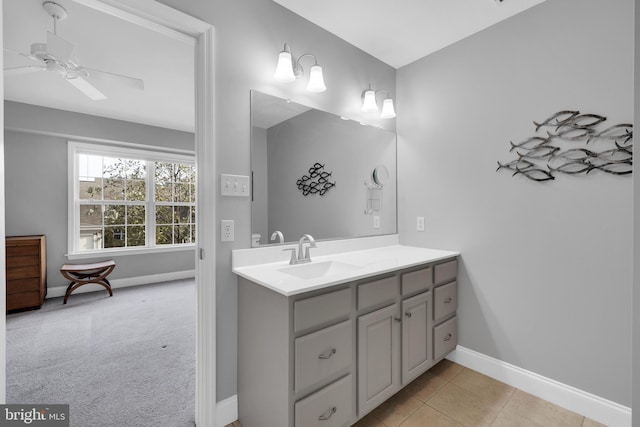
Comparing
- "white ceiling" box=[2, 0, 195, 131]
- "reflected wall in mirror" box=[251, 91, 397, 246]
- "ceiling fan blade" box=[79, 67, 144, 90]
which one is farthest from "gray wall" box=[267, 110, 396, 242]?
"ceiling fan blade" box=[79, 67, 144, 90]

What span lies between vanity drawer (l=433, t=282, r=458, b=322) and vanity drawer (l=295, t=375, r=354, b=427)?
0.91 meters

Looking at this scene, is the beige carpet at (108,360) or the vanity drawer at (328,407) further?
the beige carpet at (108,360)

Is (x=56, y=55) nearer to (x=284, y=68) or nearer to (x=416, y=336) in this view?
(x=284, y=68)

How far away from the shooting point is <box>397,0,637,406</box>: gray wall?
155cm

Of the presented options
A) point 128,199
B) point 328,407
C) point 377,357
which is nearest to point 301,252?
point 377,357

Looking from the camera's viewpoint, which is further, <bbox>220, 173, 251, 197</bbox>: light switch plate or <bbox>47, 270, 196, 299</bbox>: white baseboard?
<bbox>47, 270, 196, 299</bbox>: white baseboard

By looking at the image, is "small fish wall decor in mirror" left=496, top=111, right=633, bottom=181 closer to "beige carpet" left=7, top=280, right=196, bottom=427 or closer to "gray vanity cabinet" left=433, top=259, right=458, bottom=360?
"gray vanity cabinet" left=433, top=259, right=458, bottom=360

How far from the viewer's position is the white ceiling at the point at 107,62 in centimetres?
205

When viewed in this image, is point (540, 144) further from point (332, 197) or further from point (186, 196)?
point (186, 196)

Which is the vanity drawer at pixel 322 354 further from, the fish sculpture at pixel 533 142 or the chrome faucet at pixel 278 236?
the fish sculpture at pixel 533 142

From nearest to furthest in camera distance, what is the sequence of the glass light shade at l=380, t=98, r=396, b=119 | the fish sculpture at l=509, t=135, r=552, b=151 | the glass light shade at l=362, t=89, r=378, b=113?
1. the fish sculpture at l=509, t=135, r=552, b=151
2. the glass light shade at l=362, t=89, r=378, b=113
3. the glass light shade at l=380, t=98, r=396, b=119

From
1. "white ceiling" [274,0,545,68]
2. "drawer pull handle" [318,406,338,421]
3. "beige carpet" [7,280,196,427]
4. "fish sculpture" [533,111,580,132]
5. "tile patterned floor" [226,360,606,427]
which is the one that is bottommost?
"tile patterned floor" [226,360,606,427]

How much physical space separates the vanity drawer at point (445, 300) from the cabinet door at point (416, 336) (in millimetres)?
98

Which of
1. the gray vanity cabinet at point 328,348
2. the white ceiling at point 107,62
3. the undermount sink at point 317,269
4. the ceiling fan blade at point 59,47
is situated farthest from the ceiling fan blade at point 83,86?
the undermount sink at point 317,269
